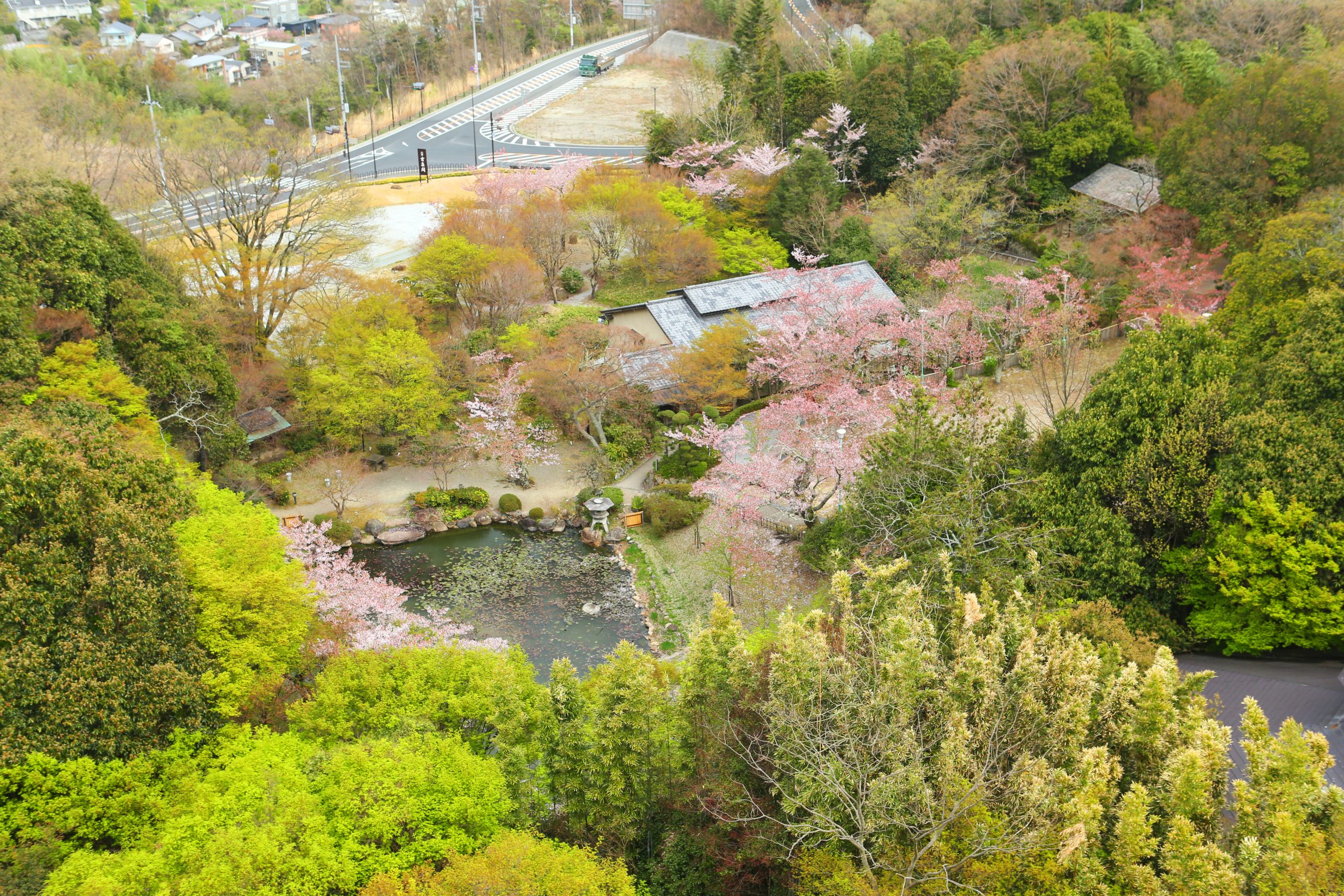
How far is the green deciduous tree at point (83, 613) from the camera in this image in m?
13.8

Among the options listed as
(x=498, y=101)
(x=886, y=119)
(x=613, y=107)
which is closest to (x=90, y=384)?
(x=886, y=119)

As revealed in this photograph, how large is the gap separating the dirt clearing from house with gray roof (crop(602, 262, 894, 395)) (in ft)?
65.9

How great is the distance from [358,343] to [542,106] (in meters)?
37.3

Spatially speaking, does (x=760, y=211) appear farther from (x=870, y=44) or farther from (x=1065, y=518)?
(x=1065, y=518)

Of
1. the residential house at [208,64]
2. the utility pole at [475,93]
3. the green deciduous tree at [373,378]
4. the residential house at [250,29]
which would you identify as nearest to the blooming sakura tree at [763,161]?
the utility pole at [475,93]

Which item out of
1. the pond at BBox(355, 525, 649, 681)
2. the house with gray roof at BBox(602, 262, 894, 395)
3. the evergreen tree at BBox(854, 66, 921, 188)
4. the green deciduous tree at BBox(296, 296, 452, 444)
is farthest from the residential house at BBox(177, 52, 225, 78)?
the pond at BBox(355, 525, 649, 681)

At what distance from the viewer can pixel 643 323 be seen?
104ft

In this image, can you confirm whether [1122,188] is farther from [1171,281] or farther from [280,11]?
[280,11]

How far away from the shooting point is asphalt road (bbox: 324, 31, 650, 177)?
50625 mm

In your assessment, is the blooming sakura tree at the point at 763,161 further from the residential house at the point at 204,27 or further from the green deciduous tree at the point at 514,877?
the residential house at the point at 204,27

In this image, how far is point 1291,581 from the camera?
17.6m

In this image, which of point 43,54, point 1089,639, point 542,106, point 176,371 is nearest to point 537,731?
point 1089,639

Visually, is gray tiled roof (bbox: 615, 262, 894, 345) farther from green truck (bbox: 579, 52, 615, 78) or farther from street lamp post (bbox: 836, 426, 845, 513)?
green truck (bbox: 579, 52, 615, 78)

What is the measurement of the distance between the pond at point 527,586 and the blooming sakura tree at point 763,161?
63.9 ft
